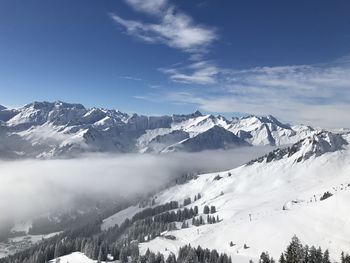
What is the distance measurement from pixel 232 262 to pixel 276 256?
67.3 ft

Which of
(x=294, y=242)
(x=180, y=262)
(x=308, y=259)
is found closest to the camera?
(x=294, y=242)

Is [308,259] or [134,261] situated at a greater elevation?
[308,259]

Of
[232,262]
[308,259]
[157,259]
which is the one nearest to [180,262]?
[157,259]

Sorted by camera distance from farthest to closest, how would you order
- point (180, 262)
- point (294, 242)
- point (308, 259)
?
point (180, 262) → point (308, 259) → point (294, 242)

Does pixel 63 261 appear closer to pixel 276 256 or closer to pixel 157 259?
pixel 157 259

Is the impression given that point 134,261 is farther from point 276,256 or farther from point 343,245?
point 343,245

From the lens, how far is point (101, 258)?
653 feet

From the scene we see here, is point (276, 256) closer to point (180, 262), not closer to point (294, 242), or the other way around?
point (180, 262)

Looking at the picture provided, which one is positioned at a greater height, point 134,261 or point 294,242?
point 294,242

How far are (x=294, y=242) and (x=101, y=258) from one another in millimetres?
104735

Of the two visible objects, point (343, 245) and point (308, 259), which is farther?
point (343, 245)

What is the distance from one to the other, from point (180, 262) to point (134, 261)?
2133 centimetres

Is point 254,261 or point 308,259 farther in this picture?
point 254,261

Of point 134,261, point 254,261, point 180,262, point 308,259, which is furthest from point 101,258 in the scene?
point 308,259
